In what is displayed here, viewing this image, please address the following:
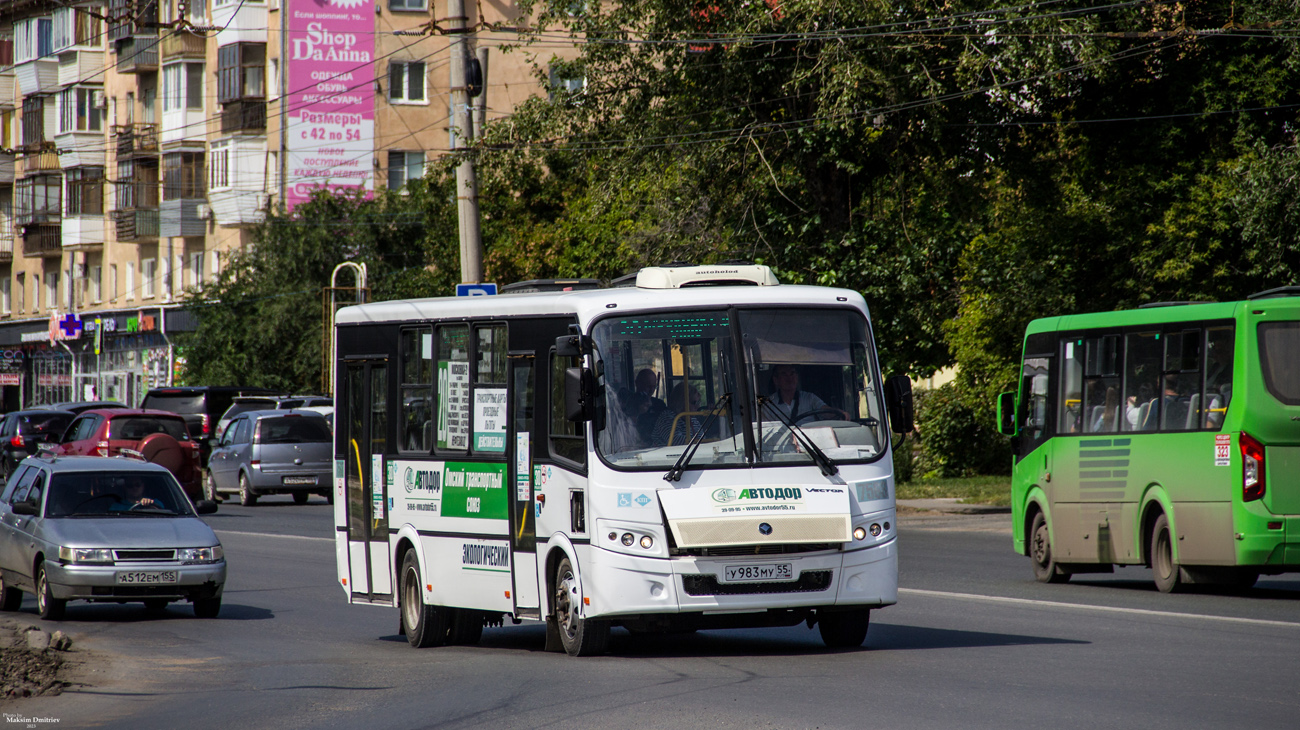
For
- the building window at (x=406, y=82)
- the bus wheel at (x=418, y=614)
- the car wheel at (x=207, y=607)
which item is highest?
the building window at (x=406, y=82)

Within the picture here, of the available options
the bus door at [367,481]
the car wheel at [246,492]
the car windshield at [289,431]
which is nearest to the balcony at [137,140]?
the car wheel at [246,492]

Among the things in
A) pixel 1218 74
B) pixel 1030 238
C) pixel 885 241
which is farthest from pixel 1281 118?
pixel 885 241

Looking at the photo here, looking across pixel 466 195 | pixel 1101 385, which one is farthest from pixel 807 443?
pixel 466 195

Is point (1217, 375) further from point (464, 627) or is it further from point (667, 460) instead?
point (464, 627)

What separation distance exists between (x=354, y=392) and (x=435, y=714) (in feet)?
19.2

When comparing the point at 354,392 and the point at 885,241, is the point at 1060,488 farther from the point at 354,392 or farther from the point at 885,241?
the point at 885,241

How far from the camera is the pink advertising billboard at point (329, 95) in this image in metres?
65.6

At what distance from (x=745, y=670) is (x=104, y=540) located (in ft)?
25.6

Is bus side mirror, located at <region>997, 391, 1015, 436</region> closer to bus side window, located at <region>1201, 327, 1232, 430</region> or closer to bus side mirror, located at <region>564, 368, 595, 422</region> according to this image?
bus side window, located at <region>1201, 327, 1232, 430</region>

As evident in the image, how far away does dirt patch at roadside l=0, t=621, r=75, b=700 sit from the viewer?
11.9 metres

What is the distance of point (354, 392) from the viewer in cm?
1552

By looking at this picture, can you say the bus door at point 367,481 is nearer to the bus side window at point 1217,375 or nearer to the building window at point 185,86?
the bus side window at point 1217,375

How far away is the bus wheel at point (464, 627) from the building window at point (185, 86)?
59639 mm

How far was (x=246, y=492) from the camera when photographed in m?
36.2
